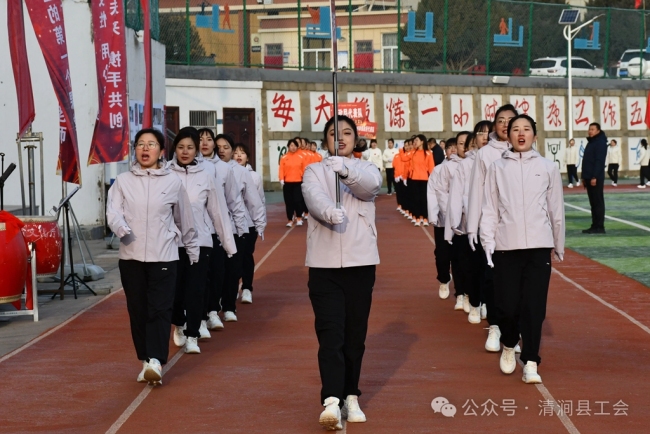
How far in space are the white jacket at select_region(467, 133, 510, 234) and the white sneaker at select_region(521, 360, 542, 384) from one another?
1.26m

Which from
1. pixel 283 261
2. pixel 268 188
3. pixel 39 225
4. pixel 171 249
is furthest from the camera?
pixel 268 188

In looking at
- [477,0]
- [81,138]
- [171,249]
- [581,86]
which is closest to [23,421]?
[171,249]

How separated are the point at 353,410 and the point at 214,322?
4.14 metres

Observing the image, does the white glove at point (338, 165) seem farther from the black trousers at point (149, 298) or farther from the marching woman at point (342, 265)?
the black trousers at point (149, 298)

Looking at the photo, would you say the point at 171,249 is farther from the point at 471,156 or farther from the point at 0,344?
the point at 471,156

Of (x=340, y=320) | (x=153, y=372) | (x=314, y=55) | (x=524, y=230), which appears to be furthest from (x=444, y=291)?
(x=314, y=55)

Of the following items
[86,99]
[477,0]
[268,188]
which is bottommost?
[268,188]

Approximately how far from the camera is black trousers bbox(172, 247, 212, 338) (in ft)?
32.4

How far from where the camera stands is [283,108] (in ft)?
139

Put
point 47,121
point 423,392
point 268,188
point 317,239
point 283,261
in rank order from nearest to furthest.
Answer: point 317,239
point 423,392
point 283,261
point 47,121
point 268,188

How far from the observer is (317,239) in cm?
729

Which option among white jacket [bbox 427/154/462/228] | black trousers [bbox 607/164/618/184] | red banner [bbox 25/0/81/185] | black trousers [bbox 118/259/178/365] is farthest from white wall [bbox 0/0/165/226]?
black trousers [bbox 607/164/618/184]

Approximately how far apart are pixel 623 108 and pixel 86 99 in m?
35.0

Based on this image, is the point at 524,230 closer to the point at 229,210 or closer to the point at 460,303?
the point at 229,210
